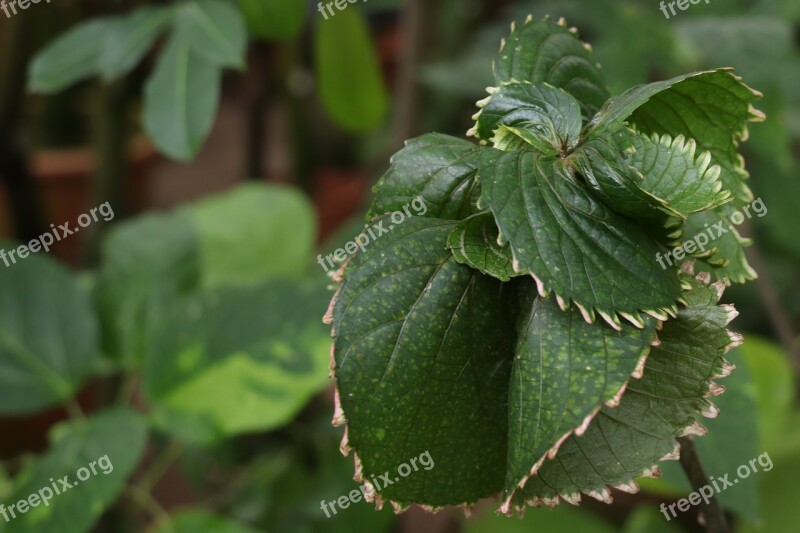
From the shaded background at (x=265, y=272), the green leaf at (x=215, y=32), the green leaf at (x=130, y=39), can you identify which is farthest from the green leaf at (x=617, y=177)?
the green leaf at (x=130, y=39)

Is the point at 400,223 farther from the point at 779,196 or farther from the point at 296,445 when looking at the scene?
the point at 779,196

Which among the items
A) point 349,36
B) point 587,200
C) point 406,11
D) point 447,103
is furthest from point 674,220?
point 447,103

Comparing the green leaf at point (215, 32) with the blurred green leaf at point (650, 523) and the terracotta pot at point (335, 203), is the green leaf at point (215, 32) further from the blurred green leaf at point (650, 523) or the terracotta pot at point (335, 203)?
the terracotta pot at point (335, 203)

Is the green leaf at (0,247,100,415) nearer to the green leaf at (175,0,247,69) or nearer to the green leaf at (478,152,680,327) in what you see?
the green leaf at (175,0,247,69)

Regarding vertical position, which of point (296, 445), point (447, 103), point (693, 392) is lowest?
point (296, 445)

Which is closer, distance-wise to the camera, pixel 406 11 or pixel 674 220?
pixel 674 220

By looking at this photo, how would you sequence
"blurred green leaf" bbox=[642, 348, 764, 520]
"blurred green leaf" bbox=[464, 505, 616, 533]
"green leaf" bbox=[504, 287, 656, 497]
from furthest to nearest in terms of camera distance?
"blurred green leaf" bbox=[464, 505, 616, 533] < "blurred green leaf" bbox=[642, 348, 764, 520] < "green leaf" bbox=[504, 287, 656, 497]

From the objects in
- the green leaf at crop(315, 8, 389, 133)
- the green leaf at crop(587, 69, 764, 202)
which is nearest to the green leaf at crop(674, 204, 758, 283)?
the green leaf at crop(587, 69, 764, 202)
